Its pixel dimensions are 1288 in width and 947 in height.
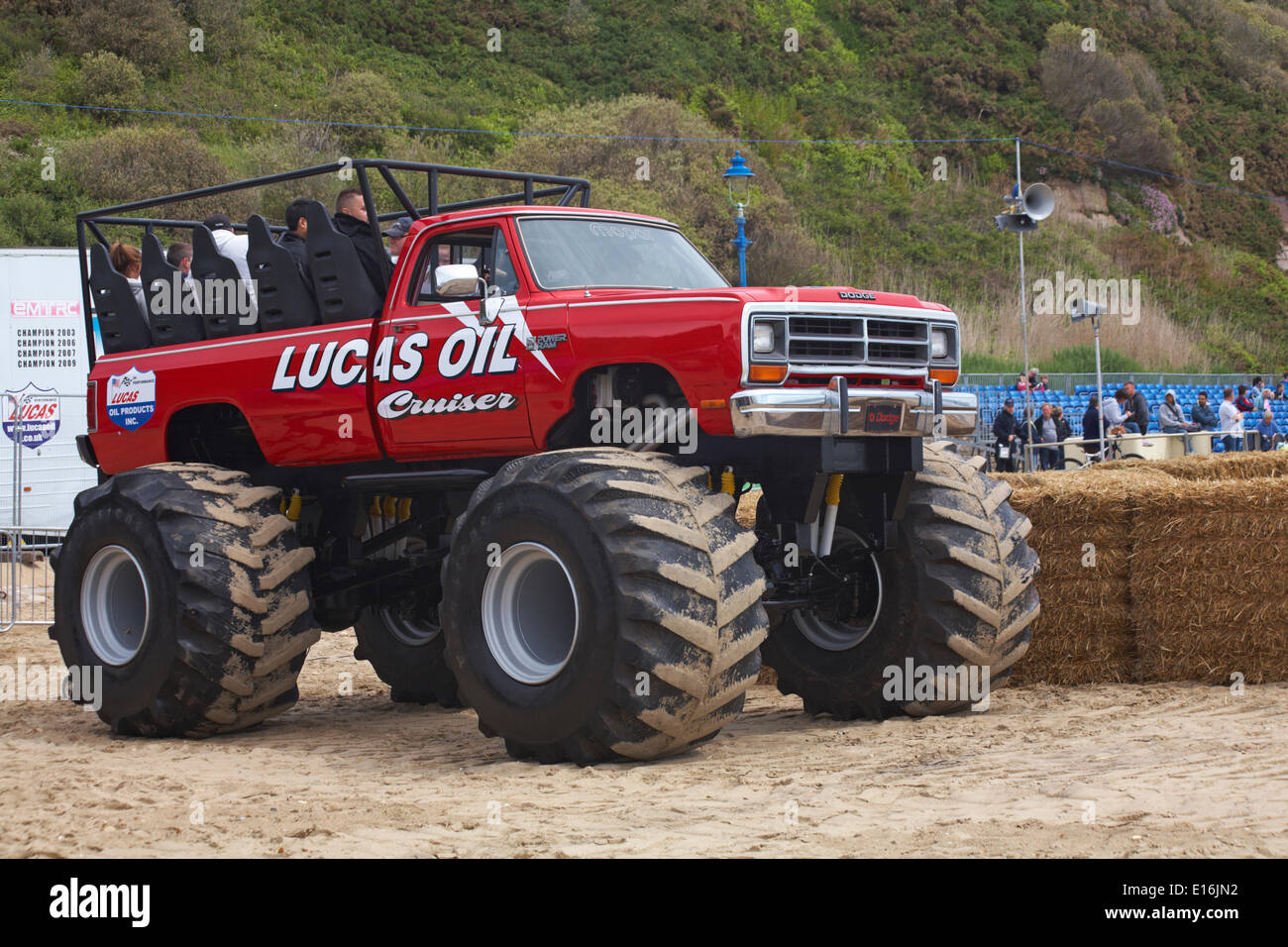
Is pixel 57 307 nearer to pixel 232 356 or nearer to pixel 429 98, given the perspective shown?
pixel 232 356

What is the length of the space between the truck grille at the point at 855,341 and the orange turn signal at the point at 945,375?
0.18 m

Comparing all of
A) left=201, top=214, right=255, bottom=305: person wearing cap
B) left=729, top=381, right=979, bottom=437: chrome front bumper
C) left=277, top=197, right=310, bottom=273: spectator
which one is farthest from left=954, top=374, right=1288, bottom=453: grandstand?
left=729, top=381, right=979, bottom=437: chrome front bumper

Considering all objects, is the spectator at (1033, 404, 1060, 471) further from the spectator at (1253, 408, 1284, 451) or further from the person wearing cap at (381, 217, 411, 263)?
the person wearing cap at (381, 217, 411, 263)

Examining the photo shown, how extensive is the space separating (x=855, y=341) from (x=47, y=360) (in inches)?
665

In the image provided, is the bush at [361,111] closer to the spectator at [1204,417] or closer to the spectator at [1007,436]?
the spectator at [1007,436]

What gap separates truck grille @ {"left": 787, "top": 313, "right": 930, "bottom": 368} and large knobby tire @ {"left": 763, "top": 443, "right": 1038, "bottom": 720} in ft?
2.86

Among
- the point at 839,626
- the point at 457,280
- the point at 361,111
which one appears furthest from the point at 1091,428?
the point at 361,111

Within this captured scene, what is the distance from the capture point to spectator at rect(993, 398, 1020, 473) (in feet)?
88.4

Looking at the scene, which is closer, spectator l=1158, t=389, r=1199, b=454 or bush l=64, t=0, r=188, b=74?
spectator l=1158, t=389, r=1199, b=454

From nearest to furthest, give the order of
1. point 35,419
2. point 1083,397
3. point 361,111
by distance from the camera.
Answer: point 35,419 < point 1083,397 < point 361,111

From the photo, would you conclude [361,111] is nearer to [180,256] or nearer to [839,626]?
[180,256]

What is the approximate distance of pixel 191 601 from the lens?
8.81 m

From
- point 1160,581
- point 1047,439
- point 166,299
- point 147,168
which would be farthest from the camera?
point 147,168

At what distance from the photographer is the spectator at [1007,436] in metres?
27.0
